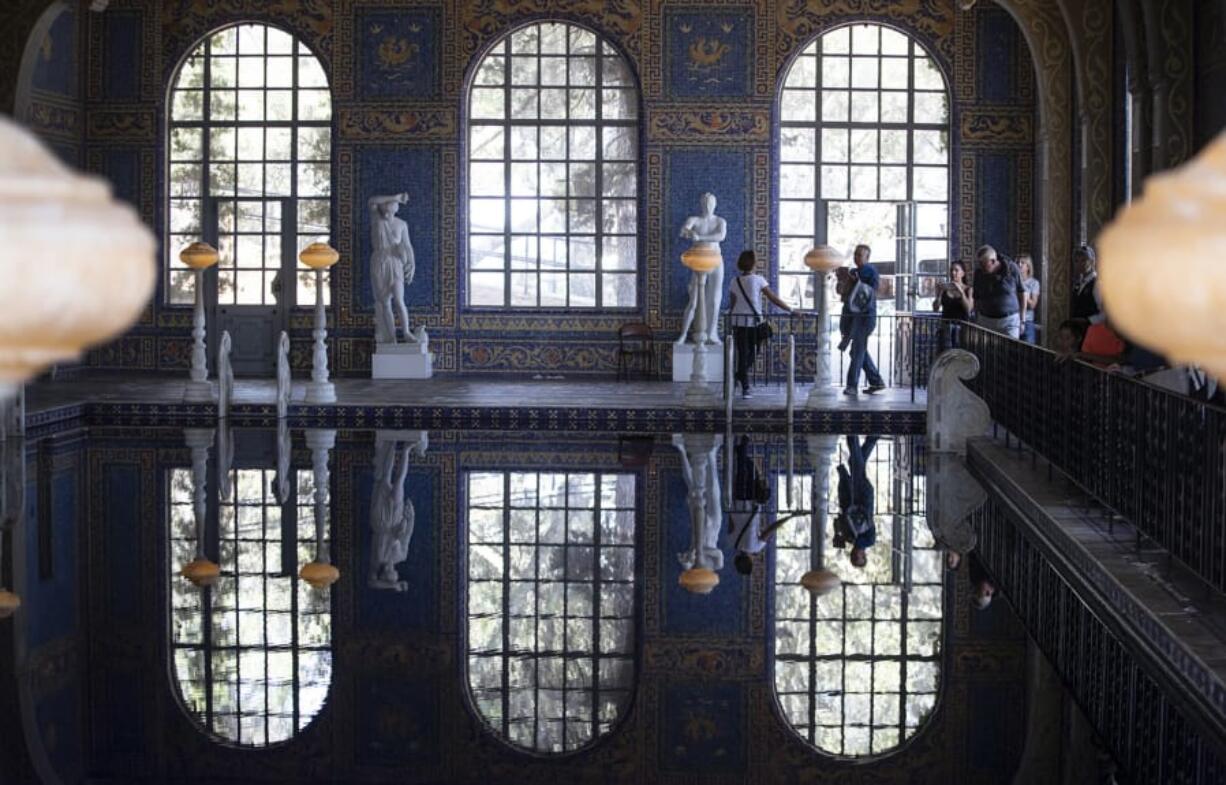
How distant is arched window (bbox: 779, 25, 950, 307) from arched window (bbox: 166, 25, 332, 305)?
4858 millimetres

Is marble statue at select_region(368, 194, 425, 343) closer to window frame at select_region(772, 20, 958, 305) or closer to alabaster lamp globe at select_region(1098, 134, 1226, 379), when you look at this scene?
window frame at select_region(772, 20, 958, 305)

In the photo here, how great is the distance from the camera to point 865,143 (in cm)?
1919

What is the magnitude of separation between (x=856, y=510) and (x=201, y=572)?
3676 millimetres

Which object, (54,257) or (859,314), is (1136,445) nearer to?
(54,257)

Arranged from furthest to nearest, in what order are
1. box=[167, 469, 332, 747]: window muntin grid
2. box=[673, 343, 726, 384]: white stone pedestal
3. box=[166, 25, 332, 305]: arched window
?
box=[166, 25, 332, 305]: arched window
box=[673, 343, 726, 384]: white stone pedestal
box=[167, 469, 332, 747]: window muntin grid

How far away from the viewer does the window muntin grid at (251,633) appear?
5730 mm

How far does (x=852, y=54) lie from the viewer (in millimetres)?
19234

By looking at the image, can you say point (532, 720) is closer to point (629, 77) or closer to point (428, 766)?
point (428, 766)

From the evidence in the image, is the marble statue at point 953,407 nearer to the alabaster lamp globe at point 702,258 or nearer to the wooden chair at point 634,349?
the alabaster lamp globe at point 702,258

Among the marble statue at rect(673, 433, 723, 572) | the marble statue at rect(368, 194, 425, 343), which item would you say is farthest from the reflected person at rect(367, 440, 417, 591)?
the marble statue at rect(368, 194, 425, 343)

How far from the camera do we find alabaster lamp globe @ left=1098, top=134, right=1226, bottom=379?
1.00 meters

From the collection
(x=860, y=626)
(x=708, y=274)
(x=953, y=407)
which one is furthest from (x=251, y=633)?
(x=708, y=274)

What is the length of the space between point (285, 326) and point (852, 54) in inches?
254

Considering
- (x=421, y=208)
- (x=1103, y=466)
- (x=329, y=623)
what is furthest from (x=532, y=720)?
(x=421, y=208)
